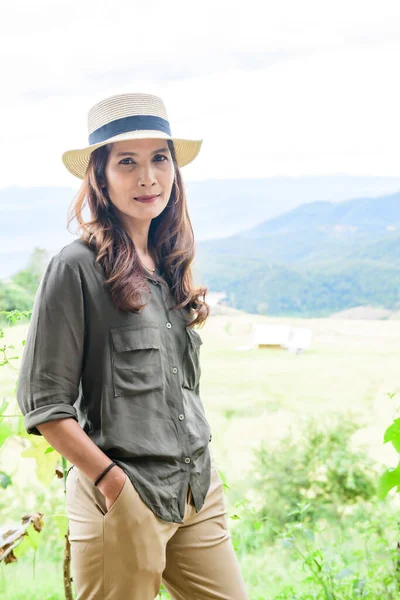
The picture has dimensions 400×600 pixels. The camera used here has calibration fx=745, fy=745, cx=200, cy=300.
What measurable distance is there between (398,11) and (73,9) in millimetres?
1183

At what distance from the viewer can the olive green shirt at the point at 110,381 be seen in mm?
1212

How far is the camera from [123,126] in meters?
1.33

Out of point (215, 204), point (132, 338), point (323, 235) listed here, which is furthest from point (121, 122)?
point (323, 235)

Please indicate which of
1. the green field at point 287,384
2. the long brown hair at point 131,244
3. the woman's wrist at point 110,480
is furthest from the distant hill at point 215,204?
the woman's wrist at point 110,480

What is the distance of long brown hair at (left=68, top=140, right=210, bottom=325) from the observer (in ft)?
4.16

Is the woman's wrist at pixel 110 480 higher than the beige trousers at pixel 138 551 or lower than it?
higher

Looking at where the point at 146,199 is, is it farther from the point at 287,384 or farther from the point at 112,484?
the point at 287,384

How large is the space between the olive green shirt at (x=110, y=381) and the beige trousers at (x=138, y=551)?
0.13 ft

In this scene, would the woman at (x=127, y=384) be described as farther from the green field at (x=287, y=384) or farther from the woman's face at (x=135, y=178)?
the green field at (x=287, y=384)

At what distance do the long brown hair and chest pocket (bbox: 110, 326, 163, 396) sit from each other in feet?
0.15

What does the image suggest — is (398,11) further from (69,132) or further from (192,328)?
(192,328)

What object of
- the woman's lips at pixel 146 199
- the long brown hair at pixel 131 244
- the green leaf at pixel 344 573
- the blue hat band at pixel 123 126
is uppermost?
the blue hat band at pixel 123 126

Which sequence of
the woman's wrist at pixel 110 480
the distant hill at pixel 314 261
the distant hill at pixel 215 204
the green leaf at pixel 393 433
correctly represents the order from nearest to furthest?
the woman's wrist at pixel 110 480, the green leaf at pixel 393 433, the distant hill at pixel 215 204, the distant hill at pixel 314 261

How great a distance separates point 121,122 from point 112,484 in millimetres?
626
